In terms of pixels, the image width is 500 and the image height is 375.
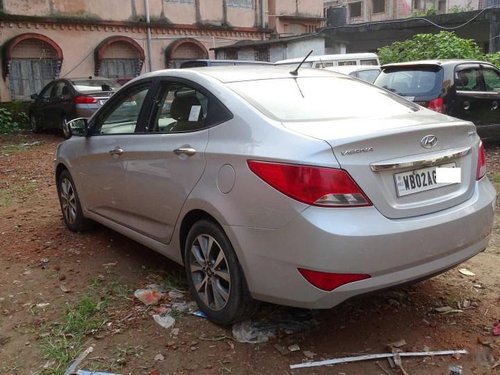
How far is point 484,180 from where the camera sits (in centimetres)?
331

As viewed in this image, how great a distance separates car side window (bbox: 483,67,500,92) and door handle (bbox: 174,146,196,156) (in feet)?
22.5

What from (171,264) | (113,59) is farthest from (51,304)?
(113,59)

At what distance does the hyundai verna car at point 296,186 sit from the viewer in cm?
262

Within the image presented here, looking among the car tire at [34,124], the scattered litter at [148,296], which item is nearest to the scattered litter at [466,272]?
the scattered litter at [148,296]

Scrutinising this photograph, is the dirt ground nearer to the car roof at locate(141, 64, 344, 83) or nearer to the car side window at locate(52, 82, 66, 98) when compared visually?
the car roof at locate(141, 64, 344, 83)

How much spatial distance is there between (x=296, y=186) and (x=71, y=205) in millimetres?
3247

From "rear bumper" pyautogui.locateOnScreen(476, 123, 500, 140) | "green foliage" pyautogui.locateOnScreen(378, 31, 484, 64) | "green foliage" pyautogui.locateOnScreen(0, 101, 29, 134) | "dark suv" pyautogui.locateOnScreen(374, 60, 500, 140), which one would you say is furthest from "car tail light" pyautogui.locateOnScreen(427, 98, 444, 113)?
"green foliage" pyautogui.locateOnScreen(0, 101, 29, 134)

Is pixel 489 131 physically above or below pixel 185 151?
below

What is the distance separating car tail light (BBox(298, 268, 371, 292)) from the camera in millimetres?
2619

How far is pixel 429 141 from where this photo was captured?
9.50 ft

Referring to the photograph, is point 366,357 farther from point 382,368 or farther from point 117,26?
point 117,26

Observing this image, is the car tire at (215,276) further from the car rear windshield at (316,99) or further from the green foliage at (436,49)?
the green foliage at (436,49)

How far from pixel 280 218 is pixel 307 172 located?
27cm

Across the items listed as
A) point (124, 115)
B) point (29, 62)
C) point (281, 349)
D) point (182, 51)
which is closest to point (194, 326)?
point (281, 349)
